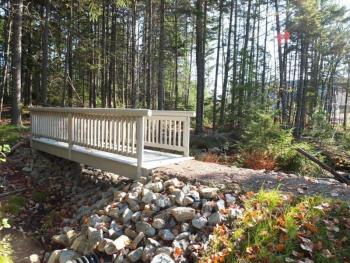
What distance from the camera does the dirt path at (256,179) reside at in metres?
4.56

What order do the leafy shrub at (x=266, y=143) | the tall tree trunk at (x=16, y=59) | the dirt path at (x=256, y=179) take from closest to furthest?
the dirt path at (x=256, y=179), the leafy shrub at (x=266, y=143), the tall tree trunk at (x=16, y=59)

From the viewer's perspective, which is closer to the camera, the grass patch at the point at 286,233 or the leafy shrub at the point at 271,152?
the grass patch at the point at 286,233

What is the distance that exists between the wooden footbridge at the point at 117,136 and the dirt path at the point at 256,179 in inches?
18.4

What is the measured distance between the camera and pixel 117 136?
19.0 feet

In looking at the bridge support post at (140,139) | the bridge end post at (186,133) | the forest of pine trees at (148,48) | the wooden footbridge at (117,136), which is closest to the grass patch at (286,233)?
the bridge support post at (140,139)

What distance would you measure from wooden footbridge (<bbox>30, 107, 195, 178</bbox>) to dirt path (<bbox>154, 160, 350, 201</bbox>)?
47 centimetres

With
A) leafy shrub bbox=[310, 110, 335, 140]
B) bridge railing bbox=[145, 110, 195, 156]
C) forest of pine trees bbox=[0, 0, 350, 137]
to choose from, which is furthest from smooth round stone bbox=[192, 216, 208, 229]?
leafy shrub bbox=[310, 110, 335, 140]

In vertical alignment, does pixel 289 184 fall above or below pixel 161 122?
below

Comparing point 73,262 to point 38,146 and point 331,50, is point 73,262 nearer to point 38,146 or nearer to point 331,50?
point 38,146

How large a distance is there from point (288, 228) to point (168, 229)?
1416 millimetres

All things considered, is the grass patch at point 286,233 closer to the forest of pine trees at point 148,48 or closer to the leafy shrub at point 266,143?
the leafy shrub at point 266,143

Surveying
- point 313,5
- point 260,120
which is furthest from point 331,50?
point 260,120

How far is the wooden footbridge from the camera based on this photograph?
5.48m

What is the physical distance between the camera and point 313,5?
16.7m
